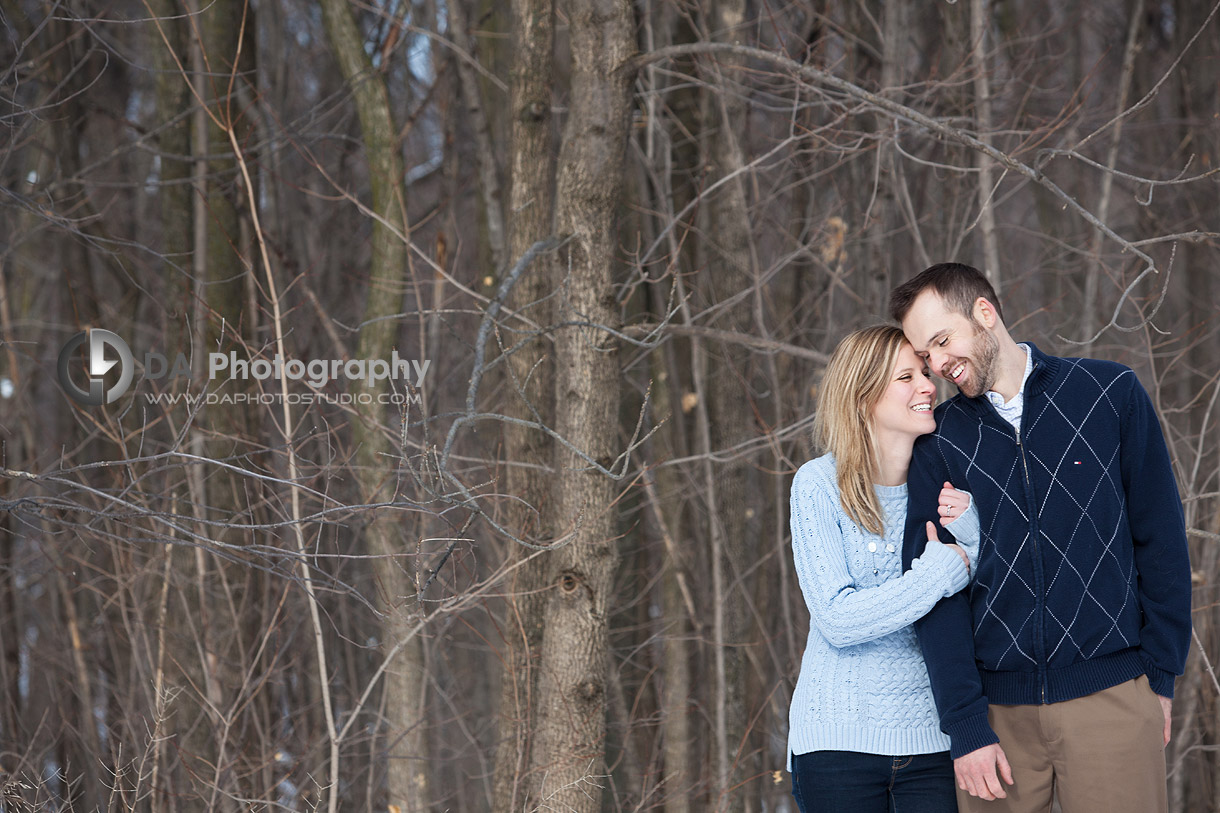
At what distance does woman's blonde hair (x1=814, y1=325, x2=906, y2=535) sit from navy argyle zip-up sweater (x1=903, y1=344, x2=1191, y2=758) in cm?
15

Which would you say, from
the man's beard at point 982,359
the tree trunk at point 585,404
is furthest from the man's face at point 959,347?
the tree trunk at point 585,404

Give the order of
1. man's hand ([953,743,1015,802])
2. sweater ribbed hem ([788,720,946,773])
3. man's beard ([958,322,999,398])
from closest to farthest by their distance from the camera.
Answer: man's hand ([953,743,1015,802]) → sweater ribbed hem ([788,720,946,773]) → man's beard ([958,322,999,398])

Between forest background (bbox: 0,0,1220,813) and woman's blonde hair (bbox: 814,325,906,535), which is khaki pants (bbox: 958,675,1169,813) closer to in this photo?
woman's blonde hair (bbox: 814,325,906,535)

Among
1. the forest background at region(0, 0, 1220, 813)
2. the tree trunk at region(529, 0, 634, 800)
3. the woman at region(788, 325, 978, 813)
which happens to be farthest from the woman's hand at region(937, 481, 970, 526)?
the tree trunk at region(529, 0, 634, 800)

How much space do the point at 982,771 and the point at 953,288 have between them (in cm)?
113

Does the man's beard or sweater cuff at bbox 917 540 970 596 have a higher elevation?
the man's beard

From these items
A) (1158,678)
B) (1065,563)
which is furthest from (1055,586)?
(1158,678)

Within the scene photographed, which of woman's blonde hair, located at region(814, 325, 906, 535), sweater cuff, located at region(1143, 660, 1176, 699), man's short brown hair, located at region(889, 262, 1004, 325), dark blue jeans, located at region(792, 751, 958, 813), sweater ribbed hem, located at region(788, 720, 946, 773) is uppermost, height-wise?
man's short brown hair, located at region(889, 262, 1004, 325)

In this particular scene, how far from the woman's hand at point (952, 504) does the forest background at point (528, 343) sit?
1205 mm

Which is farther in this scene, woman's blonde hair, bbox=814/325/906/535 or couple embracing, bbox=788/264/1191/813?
woman's blonde hair, bbox=814/325/906/535

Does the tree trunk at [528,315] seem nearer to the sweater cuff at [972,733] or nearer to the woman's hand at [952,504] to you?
the woman's hand at [952,504]

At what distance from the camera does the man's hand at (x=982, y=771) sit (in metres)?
2.19

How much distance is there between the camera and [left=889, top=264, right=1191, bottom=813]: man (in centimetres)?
223

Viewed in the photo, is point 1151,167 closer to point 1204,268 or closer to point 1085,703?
point 1204,268
